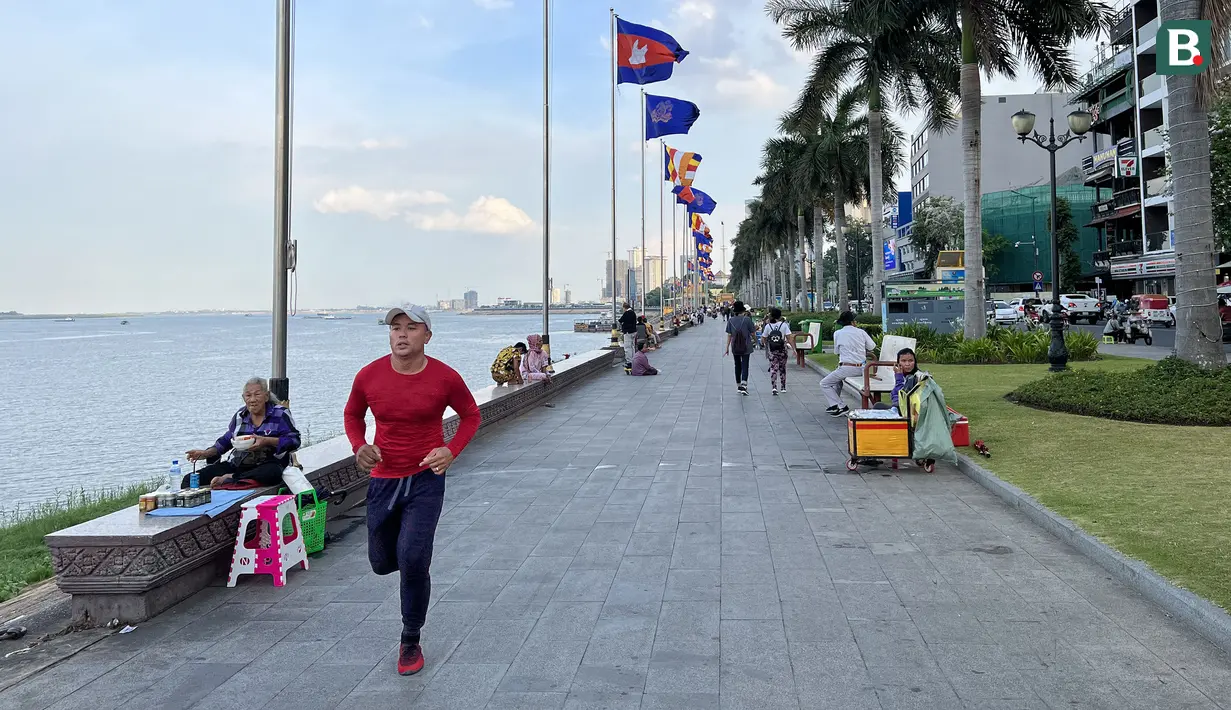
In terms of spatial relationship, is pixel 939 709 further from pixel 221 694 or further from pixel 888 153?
pixel 888 153

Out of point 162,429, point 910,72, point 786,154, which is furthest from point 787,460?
point 786,154

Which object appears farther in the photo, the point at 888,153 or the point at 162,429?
the point at 888,153

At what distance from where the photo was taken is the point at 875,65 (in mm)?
28922

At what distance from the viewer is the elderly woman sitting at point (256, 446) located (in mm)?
6488

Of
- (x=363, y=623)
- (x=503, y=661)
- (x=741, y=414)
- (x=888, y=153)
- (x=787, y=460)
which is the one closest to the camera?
(x=503, y=661)

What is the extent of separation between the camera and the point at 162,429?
2584cm

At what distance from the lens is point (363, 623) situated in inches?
202

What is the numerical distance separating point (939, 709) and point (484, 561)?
3443 millimetres

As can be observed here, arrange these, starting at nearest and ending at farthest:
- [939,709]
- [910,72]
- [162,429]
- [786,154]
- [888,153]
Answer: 1. [939,709]
2. [162,429]
3. [910,72]
4. [888,153]
5. [786,154]

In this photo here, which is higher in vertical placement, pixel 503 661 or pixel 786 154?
pixel 786 154

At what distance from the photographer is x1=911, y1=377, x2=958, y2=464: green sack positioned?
9391 mm

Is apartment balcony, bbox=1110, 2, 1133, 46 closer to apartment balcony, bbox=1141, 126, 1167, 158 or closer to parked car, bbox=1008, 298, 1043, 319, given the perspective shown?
apartment balcony, bbox=1141, 126, 1167, 158

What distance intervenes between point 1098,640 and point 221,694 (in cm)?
437

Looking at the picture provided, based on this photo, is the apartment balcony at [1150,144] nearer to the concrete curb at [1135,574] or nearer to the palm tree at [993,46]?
the palm tree at [993,46]
